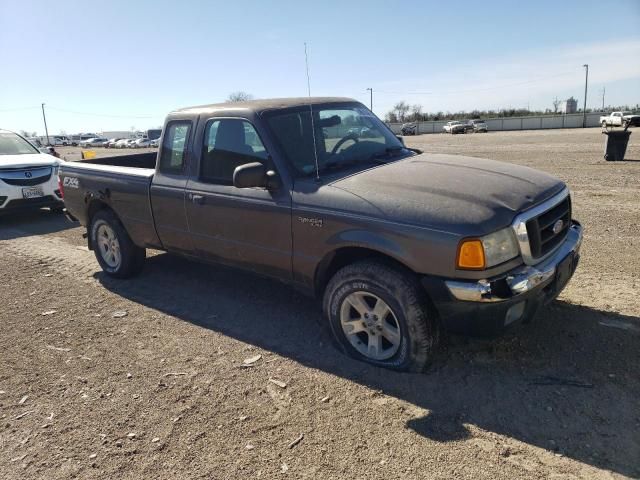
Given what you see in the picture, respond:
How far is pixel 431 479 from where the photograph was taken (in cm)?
254

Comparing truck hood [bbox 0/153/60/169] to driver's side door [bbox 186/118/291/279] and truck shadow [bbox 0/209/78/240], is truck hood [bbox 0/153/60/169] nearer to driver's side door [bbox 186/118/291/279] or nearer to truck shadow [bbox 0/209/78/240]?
truck shadow [bbox 0/209/78/240]

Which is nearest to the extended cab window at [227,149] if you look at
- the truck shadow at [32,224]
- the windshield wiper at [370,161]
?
the windshield wiper at [370,161]

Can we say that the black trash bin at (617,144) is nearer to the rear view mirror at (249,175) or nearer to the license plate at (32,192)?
the rear view mirror at (249,175)

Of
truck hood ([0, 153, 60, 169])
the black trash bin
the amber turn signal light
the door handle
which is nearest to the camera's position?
the amber turn signal light

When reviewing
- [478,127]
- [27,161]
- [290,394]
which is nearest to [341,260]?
[290,394]

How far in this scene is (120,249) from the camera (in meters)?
5.77

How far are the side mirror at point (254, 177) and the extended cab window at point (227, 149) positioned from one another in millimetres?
242

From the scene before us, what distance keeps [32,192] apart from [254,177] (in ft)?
24.3

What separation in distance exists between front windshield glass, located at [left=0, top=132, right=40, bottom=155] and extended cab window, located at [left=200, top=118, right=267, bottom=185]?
7737 mm

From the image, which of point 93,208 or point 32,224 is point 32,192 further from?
point 93,208

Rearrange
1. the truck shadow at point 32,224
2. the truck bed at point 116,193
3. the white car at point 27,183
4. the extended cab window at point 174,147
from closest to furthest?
the extended cab window at point 174,147
the truck bed at point 116,193
the truck shadow at point 32,224
the white car at point 27,183

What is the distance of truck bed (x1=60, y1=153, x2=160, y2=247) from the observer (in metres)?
5.23

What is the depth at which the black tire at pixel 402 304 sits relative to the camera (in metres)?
3.31

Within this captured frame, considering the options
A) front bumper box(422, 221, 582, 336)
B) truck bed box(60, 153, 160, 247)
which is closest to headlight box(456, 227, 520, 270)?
front bumper box(422, 221, 582, 336)
